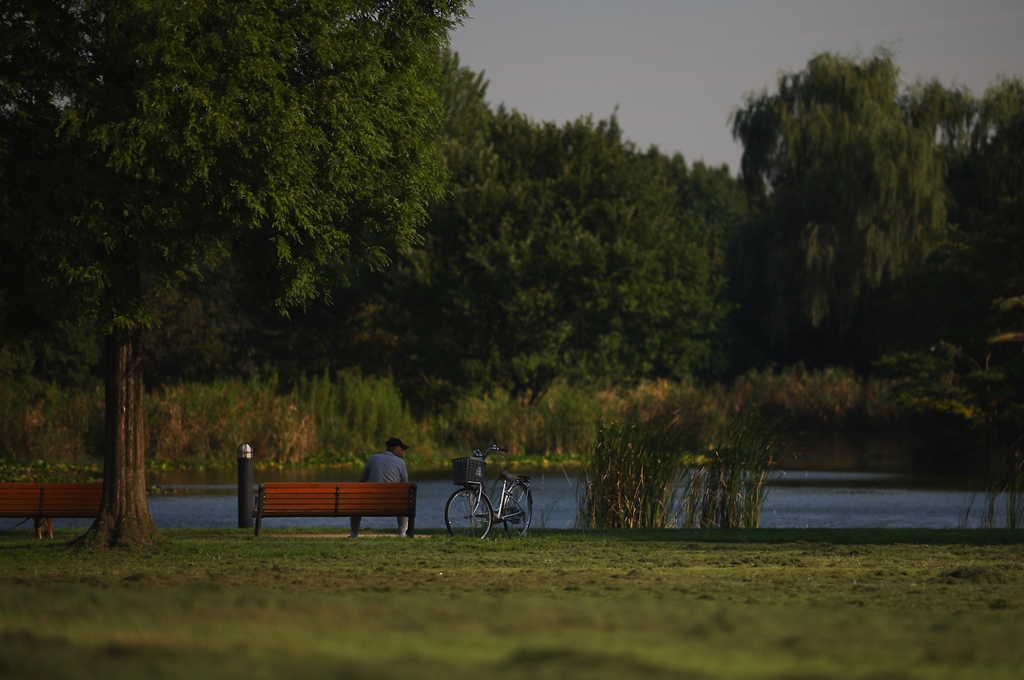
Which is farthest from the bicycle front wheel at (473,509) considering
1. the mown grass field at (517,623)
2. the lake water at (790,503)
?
the mown grass field at (517,623)

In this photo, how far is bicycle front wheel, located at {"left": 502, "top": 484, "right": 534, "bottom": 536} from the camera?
1645cm

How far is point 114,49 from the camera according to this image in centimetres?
1302

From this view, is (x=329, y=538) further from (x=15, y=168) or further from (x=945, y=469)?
(x=945, y=469)

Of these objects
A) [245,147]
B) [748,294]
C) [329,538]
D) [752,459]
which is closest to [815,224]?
[748,294]

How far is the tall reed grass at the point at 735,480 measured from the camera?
18375mm

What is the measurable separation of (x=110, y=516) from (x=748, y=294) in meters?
45.4

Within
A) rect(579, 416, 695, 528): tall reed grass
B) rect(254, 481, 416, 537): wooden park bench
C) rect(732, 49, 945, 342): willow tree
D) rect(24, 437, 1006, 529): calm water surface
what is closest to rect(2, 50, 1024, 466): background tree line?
rect(732, 49, 945, 342): willow tree

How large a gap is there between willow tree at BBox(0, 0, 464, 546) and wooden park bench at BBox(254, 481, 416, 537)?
221 centimetres

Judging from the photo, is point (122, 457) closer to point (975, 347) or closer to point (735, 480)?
point (735, 480)

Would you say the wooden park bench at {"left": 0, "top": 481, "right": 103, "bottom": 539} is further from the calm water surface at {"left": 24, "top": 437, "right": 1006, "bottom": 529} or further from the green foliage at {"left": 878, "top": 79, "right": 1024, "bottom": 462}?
the green foliage at {"left": 878, "top": 79, "right": 1024, "bottom": 462}

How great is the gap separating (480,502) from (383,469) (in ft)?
6.26

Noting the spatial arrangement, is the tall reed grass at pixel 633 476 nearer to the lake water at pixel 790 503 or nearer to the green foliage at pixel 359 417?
the lake water at pixel 790 503

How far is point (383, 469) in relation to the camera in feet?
58.6

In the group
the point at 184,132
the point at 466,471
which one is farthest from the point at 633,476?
the point at 184,132
